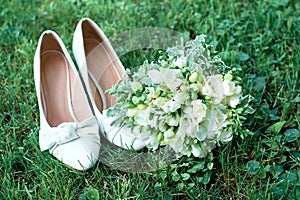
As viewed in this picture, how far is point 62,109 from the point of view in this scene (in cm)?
168

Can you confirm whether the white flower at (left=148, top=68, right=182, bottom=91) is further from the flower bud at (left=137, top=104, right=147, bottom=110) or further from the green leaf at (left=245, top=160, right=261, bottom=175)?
the green leaf at (left=245, top=160, right=261, bottom=175)

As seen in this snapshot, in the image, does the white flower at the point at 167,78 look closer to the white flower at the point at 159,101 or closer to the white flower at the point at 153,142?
the white flower at the point at 159,101

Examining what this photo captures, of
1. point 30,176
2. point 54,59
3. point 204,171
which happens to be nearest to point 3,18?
point 54,59

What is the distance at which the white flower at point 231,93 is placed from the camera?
1.27 metres

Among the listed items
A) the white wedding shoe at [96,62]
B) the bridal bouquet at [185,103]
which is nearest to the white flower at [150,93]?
the bridal bouquet at [185,103]

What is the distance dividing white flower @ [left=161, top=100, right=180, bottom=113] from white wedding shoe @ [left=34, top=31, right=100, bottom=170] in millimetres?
315

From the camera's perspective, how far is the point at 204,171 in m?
1.42

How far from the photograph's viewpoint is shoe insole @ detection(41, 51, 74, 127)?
5.44 ft

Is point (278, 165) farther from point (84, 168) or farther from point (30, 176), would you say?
point (30, 176)

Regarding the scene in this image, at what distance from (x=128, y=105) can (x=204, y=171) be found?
309 millimetres

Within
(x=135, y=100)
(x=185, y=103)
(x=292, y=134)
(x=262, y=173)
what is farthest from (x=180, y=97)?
(x=292, y=134)

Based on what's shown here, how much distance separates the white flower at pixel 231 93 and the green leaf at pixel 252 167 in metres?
0.25

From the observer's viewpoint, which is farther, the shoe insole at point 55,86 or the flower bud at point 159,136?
the shoe insole at point 55,86

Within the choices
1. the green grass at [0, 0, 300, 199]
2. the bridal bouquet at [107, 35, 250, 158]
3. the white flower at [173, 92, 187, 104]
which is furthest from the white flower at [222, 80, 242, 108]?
the green grass at [0, 0, 300, 199]
